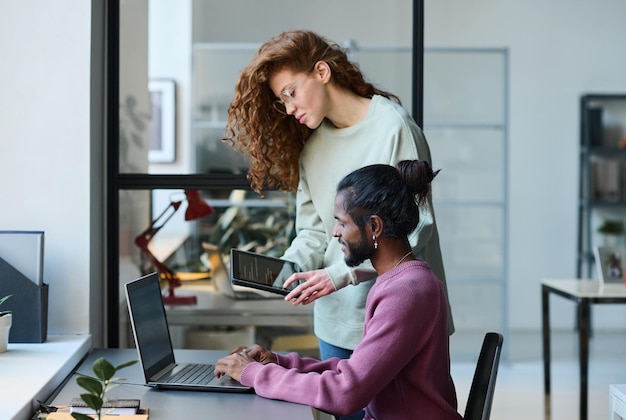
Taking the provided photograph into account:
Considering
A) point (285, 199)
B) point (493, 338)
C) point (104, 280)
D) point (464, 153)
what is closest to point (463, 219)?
point (464, 153)

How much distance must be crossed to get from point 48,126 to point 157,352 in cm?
76

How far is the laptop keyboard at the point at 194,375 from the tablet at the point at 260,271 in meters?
0.23

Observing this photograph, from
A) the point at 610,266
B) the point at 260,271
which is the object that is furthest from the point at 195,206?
the point at 610,266

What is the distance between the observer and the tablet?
1959 millimetres

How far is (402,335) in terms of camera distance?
67.3 inches

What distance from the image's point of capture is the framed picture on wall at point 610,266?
460 centimetres

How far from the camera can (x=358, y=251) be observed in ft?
5.98

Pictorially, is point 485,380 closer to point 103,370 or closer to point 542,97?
point 103,370

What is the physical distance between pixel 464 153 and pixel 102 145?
12.8 feet

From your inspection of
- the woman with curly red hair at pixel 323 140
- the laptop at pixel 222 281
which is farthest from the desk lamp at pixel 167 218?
the woman with curly red hair at pixel 323 140

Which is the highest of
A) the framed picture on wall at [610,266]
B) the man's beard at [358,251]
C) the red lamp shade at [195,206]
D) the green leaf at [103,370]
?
the red lamp shade at [195,206]

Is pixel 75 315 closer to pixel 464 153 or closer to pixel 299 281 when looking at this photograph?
pixel 299 281

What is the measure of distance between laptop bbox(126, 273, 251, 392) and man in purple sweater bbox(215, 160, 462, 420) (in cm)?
8

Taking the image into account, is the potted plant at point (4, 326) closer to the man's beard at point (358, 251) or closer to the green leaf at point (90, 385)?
the man's beard at point (358, 251)
